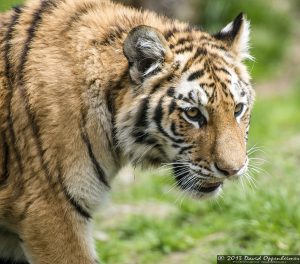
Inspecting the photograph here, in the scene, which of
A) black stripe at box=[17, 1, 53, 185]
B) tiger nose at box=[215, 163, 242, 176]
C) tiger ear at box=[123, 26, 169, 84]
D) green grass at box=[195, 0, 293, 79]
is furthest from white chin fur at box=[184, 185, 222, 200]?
green grass at box=[195, 0, 293, 79]

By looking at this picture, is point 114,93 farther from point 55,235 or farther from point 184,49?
point 55,235

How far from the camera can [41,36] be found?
14.7 ft

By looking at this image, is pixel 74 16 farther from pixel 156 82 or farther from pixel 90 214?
pixel 90 214

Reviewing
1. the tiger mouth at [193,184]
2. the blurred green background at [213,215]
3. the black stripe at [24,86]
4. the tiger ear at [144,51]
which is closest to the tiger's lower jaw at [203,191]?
the tiger mouth at [193,184]

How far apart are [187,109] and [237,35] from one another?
0.68m

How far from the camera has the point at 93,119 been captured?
4363 millimetres

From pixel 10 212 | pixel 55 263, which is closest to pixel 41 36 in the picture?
pixel 10 212

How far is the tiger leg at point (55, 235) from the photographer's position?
4.30 metres

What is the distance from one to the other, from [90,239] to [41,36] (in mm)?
1242

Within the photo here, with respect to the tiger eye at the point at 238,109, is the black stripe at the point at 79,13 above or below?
above

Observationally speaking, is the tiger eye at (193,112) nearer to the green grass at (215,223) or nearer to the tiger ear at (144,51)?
the tiger ear at (144,51)

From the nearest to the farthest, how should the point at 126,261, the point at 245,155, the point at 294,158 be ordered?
the point at 245,155, the point at 126,261, the point at 294,158

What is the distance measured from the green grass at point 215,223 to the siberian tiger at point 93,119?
947 mm

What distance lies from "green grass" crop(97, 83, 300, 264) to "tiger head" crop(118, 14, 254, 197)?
0.86m
